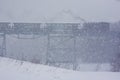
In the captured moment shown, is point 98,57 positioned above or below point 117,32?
below

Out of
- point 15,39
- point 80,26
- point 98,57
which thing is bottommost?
point 98,57

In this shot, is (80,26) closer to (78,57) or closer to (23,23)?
(78,57)

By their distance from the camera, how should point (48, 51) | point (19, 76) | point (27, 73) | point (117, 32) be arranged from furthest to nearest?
point (117, 32), point (48, 51), point (27, 73), point (19, 76)

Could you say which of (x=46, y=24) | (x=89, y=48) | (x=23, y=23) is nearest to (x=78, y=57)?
(x=89, y=48)

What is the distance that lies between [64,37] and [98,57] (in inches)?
97.7

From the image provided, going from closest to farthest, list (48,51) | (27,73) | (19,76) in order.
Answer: (19,76) < (27,73) < (48,51)

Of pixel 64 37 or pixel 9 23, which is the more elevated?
pixel 9 23

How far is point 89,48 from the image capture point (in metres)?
13.2

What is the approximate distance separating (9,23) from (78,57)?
4.75m

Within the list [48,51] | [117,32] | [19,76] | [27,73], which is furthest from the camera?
[117,32]

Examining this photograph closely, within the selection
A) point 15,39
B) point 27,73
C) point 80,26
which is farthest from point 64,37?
point 27,73

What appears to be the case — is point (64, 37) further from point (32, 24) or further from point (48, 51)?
point (32, 24)

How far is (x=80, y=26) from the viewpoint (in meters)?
12.8

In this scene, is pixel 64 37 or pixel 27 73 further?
pixel 64 37
